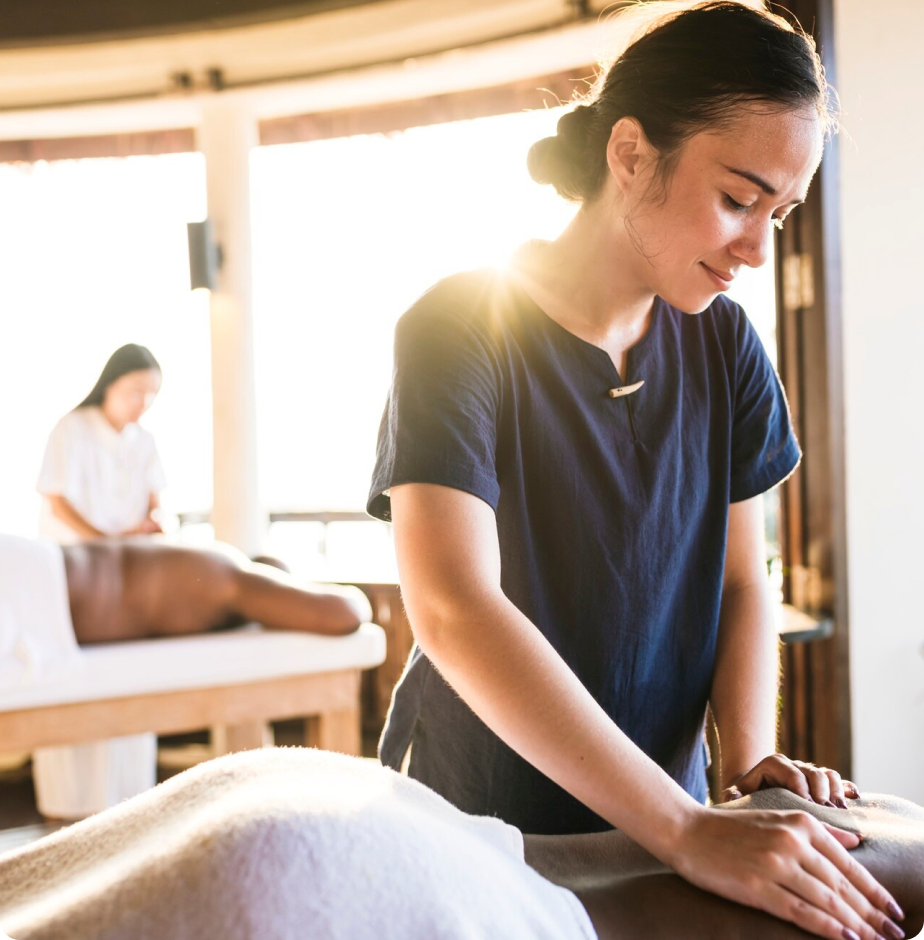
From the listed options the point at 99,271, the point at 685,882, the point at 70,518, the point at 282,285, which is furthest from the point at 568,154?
the point at 99,271

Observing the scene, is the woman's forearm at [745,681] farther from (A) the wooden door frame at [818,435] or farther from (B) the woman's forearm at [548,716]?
(A) the wooden door frame at [818,435]

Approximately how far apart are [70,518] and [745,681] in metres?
2.74

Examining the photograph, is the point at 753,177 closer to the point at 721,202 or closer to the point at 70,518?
the point at 721,202

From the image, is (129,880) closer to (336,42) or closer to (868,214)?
(868,214)

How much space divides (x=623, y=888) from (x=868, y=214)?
1.77 meters

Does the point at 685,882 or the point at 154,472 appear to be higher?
the point at 154,472

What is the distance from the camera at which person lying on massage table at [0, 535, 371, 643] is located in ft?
6.85

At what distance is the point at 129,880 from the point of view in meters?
0.48

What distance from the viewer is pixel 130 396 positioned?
3408 mm

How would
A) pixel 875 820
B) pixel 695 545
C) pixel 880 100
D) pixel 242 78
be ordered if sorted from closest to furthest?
pixel 875 820
pixel 695 545
pixel 880 100
pixel 242 78

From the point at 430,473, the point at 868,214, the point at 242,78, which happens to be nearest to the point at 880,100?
the point at 868,214

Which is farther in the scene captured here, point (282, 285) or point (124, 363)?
point (282, 285)

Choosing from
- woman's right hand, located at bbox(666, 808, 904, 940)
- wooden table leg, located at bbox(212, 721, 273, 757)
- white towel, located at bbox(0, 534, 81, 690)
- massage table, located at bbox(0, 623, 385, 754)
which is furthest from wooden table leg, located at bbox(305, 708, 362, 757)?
woman's right hand, located at bbox(666, 808, 904, 940)

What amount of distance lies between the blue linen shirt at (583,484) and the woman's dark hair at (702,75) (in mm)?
203
